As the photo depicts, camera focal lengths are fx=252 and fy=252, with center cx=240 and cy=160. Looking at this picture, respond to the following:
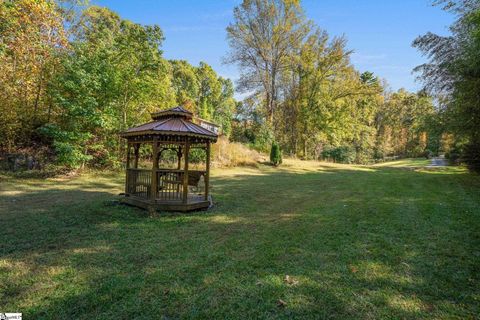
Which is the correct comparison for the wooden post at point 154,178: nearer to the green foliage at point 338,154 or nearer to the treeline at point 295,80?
the treeline at point 295,80

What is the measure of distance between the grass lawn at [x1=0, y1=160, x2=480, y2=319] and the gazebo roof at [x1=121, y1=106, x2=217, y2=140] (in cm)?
194

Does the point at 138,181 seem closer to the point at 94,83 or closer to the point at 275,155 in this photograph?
the point at 94,83

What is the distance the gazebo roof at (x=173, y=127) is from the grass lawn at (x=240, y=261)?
1941 mm

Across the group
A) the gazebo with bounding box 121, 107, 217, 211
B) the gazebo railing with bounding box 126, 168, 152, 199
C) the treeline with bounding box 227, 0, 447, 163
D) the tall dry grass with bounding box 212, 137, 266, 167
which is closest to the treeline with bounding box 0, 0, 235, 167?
the tall dry grass with bounding box 212, 137, 266, 167

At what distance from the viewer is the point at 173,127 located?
244 inches

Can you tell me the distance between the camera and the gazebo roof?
5.98 m

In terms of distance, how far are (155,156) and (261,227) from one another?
9.87 feet

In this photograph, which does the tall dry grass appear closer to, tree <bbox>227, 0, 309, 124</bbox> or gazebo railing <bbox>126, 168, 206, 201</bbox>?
tree <bbox>227, 0, 309, 124</bbox>

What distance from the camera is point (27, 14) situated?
10758 millimetres

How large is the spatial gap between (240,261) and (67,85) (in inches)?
413

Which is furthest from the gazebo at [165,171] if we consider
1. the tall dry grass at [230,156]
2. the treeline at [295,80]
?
the treeline at [295,80]

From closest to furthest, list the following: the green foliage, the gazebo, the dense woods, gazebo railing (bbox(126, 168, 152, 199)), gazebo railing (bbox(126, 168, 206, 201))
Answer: the gazebo < gazebo railing (bbox(126, 168, 206, 201)) < gazebo railing (bbox(126, 168, 152, 199)) < the dense woods < the green foliage

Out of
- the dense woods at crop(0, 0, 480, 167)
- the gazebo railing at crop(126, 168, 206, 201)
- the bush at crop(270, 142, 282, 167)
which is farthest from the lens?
the bush at crop(270, 142, 282, 167)

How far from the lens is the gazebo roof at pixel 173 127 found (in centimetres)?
598
